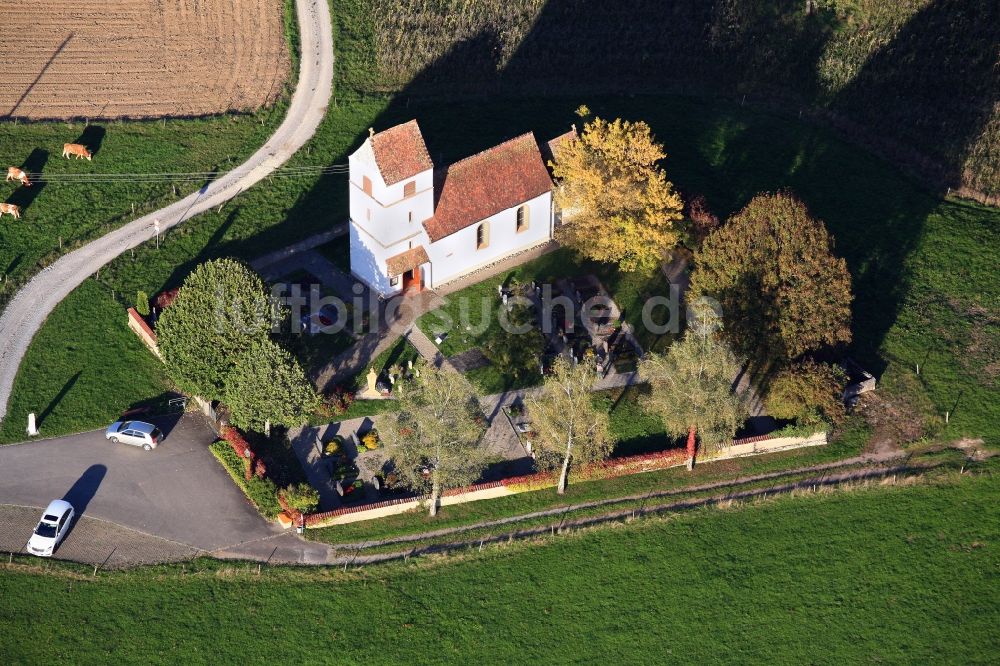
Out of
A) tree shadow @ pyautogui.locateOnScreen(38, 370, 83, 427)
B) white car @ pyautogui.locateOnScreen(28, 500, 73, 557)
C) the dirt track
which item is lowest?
white car @ pyautogui.locateOnScreen(28, 500, 73, 557)

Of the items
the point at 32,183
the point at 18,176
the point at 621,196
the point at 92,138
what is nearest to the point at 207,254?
the point at 32,183

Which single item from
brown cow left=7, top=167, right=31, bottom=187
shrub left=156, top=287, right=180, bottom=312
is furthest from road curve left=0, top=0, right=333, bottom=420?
brown cow left=7, top=167, right=31, bottom=187

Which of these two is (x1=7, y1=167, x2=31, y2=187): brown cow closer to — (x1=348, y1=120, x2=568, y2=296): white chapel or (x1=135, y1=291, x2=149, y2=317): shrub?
(x1=135, y1=291, x2=149, y2=317): shrub

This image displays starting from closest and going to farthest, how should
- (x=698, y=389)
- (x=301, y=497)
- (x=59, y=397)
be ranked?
(x=301, y=497), (x=698, y=389), (x=59, y=397)

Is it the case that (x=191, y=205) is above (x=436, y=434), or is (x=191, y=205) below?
above

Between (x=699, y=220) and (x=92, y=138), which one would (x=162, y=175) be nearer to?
(x=92, y=138)

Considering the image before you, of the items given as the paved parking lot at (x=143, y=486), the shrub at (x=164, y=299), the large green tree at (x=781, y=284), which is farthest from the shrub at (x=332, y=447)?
the large green tree at (x=781, y=284)

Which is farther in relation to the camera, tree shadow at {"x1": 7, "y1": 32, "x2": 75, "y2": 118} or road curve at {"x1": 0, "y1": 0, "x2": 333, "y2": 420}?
tree shadow at {"x1": 7, "y1": 32, "x2": 75, "y2": 118}

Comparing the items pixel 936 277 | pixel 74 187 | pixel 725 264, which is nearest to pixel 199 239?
pixel 74 187
